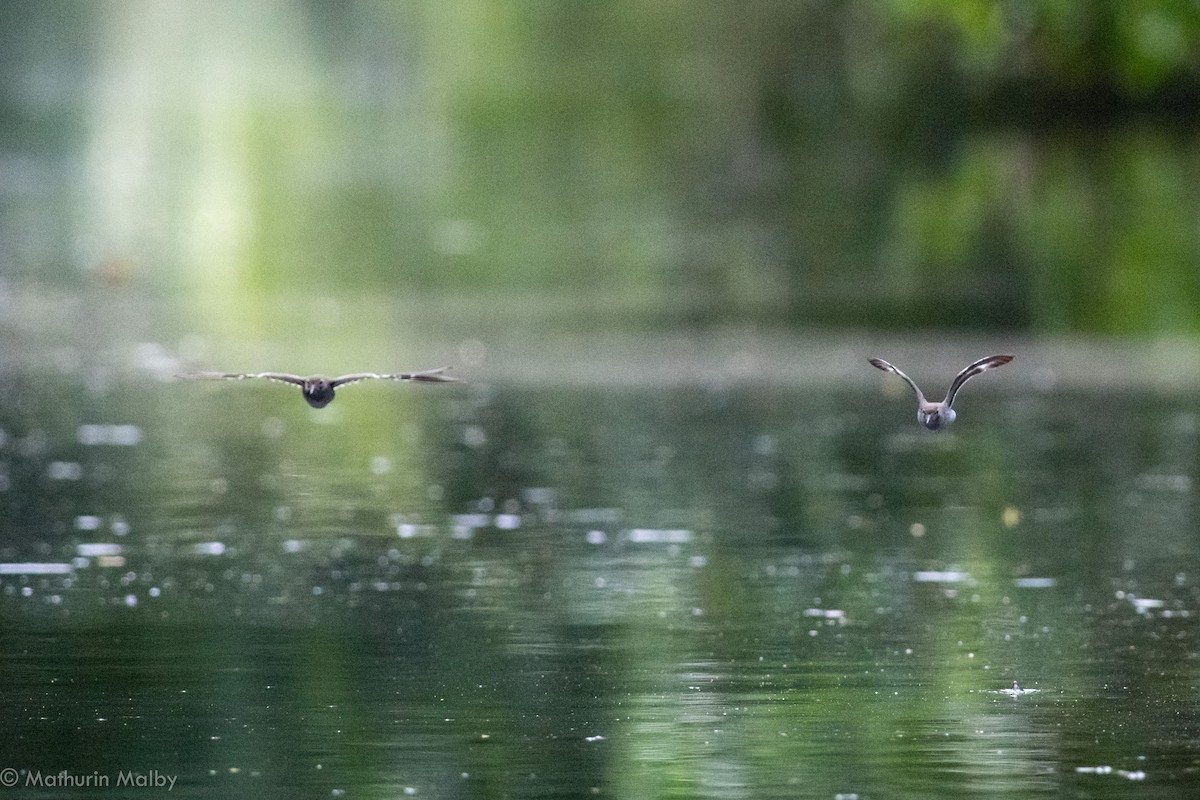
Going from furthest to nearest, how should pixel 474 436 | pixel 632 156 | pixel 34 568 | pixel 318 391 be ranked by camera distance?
pixel 632 156 → pixel 474 436 → pixel 34 568 → pixel 318 391

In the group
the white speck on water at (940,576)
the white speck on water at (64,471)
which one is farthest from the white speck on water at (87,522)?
the white speck on water at (940,576)

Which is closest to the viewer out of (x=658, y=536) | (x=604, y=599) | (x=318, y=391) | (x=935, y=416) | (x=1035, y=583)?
(x=318, y=391)

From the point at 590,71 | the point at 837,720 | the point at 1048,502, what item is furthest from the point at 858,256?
the point at 590,71

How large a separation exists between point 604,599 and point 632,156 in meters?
54.7

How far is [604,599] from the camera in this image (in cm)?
1786

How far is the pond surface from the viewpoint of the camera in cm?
1325

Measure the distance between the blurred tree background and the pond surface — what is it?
10.8 metres

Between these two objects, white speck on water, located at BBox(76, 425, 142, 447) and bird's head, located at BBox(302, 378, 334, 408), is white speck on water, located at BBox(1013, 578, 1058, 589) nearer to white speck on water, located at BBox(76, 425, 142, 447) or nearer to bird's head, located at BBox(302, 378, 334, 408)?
bird's head, located at BBox(302, 378, 334, 408)

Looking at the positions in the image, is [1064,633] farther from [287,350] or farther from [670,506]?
[287,350]

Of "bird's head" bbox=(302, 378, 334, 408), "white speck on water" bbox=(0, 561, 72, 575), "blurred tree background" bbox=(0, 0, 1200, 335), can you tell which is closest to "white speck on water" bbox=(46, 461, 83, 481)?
"white speck on water" bbox=(0, 561, 72, 575)

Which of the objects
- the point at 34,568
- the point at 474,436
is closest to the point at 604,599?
the point at 34,568

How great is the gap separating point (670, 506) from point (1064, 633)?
6.21 metres

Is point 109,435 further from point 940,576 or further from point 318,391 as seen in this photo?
point 318,391

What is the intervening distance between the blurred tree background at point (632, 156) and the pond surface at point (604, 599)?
10751 mm
